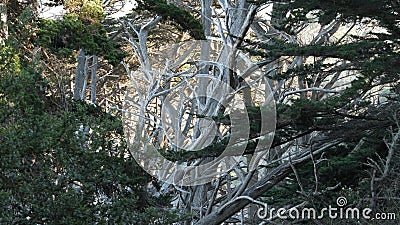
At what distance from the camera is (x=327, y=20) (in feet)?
20.8

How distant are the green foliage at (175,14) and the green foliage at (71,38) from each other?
35.5 inches

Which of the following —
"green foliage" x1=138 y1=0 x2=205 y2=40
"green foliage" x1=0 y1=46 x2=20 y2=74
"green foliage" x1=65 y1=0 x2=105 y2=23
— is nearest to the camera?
"green foliage" x1=0 y1=46 x2=20 y2=74

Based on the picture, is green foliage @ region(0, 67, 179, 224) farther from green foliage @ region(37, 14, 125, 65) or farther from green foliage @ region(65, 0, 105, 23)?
green foliage @ region(65, 0, 105, 23)

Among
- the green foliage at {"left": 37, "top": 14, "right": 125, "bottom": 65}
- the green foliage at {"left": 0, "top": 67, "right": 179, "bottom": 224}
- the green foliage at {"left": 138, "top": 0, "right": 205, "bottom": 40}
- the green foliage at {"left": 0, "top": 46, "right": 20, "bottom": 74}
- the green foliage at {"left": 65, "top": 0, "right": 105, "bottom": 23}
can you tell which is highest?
the green foliage at {"left": 65, "top": 0, "right": 105, "bottom": 23}

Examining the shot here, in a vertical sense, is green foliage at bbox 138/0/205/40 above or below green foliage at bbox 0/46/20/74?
above

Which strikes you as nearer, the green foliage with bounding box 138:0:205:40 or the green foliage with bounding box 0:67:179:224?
the green foliage with bounding box 0:67:179:224

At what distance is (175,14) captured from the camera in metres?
9.27

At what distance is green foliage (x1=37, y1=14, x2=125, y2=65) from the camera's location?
879 cm

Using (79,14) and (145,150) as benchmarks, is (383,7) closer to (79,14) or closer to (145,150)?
(145,150)

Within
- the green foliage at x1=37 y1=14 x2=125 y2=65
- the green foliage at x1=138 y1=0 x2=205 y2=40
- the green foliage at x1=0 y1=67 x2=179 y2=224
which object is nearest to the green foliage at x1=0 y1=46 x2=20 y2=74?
the green foliage at x1=0 y1=67 x2=179 y2=224

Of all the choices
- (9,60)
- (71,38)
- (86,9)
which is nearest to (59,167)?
(9,60)

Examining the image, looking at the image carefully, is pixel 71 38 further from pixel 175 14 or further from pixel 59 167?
pixel 59 167

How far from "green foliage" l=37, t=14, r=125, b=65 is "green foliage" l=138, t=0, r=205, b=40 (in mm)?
902

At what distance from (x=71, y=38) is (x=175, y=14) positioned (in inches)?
66.4
